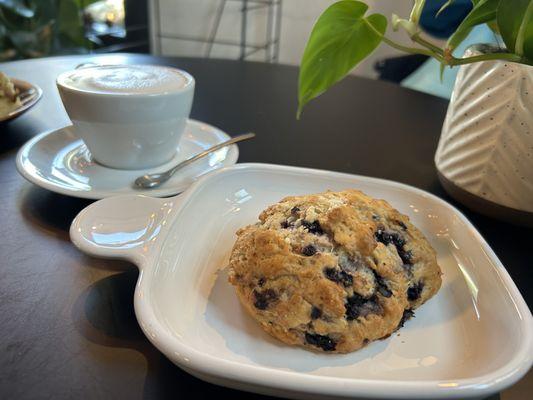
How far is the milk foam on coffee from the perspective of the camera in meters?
0.72

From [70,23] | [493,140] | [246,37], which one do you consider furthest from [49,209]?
[246,37]

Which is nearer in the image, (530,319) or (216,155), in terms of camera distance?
(530,319)

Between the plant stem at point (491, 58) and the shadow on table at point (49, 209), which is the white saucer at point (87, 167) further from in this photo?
the plant stem at point (491, 58)

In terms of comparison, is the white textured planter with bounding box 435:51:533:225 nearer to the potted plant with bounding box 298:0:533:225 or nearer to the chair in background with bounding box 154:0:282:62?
the potted plant with bounding box 298:0:533:225

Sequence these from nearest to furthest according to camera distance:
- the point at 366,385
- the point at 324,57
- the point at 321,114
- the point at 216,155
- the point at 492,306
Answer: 1. the point at 366,385
2. the point at 492,306
3. the point at 324,57
4. the point at 216,155
5. the point at 321,114

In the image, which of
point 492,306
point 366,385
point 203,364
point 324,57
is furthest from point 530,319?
point 324,57

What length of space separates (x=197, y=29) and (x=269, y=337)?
2865mm

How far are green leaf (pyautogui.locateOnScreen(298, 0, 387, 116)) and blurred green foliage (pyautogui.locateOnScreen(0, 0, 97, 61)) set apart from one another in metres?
1.70

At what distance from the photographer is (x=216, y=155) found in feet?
2.65

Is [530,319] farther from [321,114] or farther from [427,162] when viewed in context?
[321,114]

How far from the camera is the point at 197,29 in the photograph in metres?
2.97

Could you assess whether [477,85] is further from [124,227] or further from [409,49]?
[124,227]

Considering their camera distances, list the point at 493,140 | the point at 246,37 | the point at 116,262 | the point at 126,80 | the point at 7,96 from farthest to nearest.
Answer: the point at 246,37, the point at 7,96, the point at 126,80, the point at 493,140, the point at 116,262

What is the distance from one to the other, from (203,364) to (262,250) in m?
0.15
